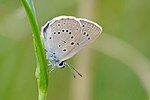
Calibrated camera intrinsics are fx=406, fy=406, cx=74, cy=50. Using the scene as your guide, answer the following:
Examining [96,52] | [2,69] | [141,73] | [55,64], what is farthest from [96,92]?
[55,64]

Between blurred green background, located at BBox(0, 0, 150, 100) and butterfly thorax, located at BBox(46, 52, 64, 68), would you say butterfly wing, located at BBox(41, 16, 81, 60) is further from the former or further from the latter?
blurred green background, located at BBox(0, 0, 150, 100)

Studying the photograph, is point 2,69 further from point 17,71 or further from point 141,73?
point 141,73

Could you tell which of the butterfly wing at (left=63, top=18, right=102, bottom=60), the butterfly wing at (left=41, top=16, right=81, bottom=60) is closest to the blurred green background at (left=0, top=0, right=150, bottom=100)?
the butterfly wing at (left=41, top=16, right=81, bottom=60)

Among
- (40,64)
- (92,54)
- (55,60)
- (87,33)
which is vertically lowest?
(92,54)

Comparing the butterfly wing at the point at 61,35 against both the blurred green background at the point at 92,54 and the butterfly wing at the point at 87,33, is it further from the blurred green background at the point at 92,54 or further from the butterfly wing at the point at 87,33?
the blurred green background at the point at 92,54

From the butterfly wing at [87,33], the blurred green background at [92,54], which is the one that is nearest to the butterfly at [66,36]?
the butterfly wing at [87,33]

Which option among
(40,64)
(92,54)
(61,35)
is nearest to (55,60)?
(61,35)

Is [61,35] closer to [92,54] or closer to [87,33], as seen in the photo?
[87,33]
